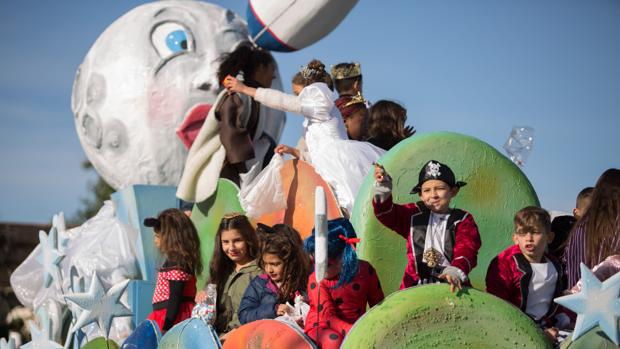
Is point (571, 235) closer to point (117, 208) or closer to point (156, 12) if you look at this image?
point (117, 208)

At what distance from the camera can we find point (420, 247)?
4371 millimetres

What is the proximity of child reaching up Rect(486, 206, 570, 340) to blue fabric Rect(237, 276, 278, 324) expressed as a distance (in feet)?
3.48

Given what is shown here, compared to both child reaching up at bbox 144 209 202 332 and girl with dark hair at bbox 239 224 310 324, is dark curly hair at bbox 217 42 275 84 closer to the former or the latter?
child reaching up at bbox 144 209 202 332

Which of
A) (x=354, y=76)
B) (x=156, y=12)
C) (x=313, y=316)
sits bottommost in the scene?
(x=313, y=316)

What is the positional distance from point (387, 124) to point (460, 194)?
1.40m

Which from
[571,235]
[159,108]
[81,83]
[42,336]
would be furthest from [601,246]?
[81,83]

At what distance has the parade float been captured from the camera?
367 centimetres

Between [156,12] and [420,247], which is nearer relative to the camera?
[420,247]

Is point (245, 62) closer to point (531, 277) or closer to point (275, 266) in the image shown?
point (275, 266)

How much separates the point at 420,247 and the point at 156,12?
6.01 meters

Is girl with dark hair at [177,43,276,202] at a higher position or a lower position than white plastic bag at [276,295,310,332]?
higher

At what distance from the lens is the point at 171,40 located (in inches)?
378

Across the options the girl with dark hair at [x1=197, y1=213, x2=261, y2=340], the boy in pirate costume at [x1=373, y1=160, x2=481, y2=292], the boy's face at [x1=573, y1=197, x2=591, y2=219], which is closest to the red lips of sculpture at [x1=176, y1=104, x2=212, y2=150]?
the girl with dark hair at [x1=197, y1=213, x2=261, y2=340]

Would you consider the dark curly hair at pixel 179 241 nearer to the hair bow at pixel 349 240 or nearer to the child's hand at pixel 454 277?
the hair bow at pixel 349 240
